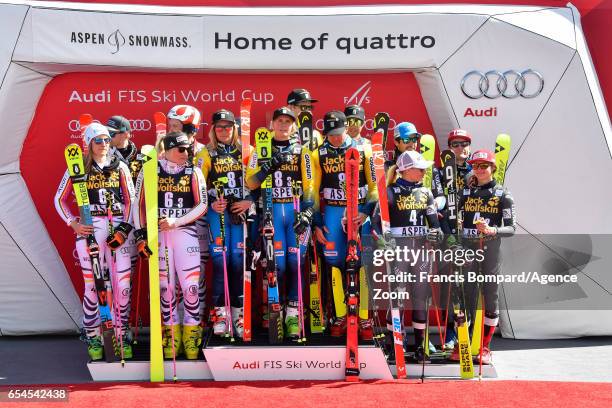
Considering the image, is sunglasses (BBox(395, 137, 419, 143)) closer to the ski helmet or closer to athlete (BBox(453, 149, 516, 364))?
athlete (BBox(453, 149, 516, 364))

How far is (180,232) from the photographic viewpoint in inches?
233

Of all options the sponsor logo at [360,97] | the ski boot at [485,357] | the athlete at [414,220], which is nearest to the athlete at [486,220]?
the ski boot at [485,357]

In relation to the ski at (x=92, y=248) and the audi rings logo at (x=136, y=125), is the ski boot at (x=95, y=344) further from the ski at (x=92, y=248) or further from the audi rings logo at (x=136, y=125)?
the audi rings logo at (x=136, y=125)

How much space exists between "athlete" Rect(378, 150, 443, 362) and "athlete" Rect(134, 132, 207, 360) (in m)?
1.49

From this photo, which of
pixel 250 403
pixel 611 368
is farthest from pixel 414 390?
pixel 611 368

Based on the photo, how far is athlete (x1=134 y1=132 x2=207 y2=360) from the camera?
588 centimetres

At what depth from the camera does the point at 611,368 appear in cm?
618

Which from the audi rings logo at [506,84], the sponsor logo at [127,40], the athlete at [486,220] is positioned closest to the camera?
the athlete at [486,220]

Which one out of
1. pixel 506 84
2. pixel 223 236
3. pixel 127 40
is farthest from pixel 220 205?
pixel 506 84

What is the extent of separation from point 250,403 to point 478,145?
3243 millimetres

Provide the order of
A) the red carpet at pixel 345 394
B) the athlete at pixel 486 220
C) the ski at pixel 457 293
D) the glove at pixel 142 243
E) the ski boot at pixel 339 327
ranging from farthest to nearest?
the ski boot at pixel 339 327
the athlete at pixel 486 220
the ski at pixel 457 293
the glove at pixel 142 243
the red carpet at pixel 345 394

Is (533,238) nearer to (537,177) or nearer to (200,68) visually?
(537,177)

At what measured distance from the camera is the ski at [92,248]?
5820 millimetres

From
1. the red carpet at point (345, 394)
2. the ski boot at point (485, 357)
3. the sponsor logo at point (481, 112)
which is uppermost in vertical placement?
the sponsor logo at point (481, 112)
